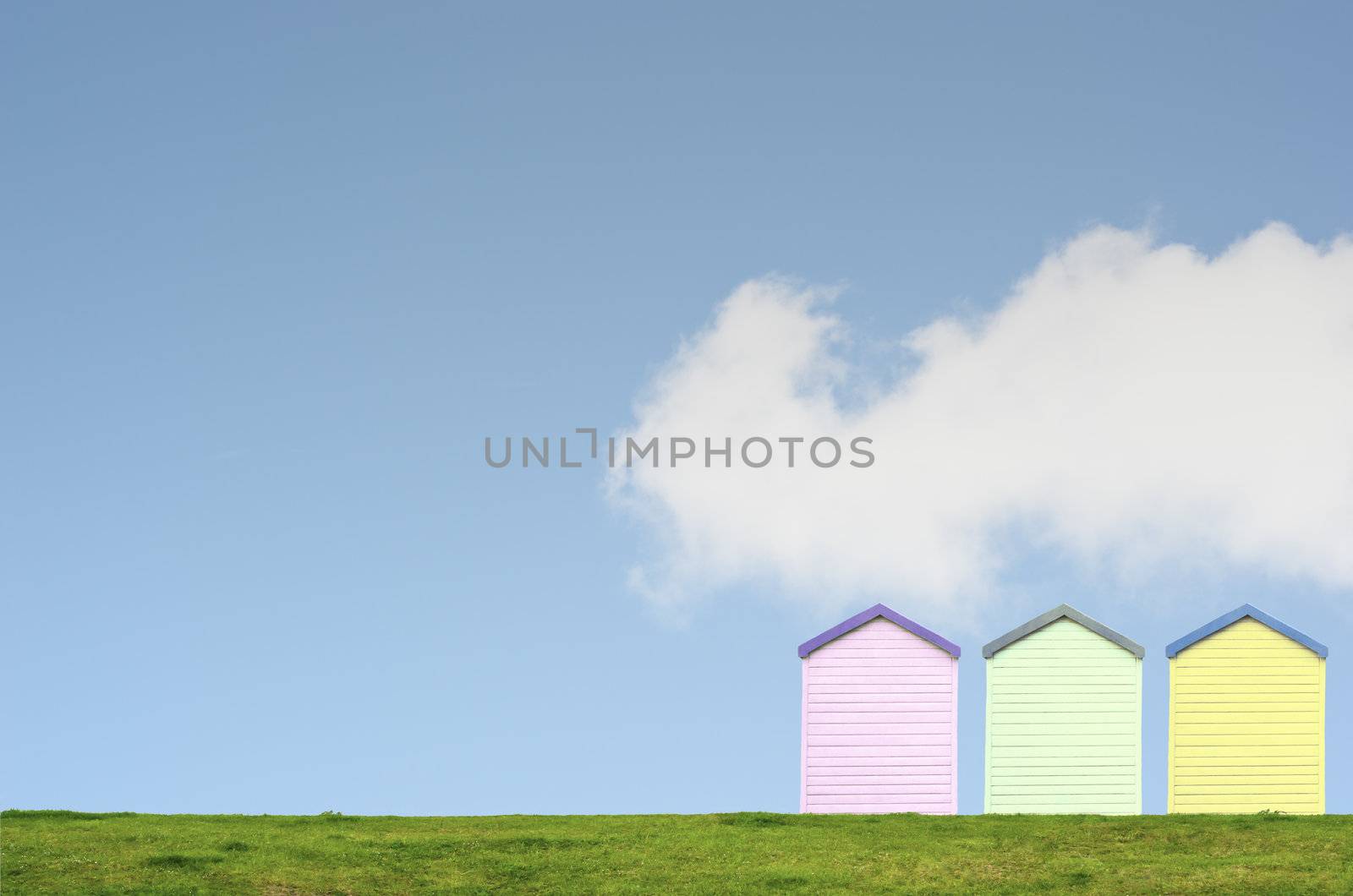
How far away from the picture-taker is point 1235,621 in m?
30.0

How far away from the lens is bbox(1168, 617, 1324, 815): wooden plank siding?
29828 mm

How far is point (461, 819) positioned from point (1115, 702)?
39.5 ft

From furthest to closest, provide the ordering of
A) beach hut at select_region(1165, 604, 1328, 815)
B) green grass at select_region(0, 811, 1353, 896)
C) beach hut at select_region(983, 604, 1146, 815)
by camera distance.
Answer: beach hut at select_region(1165, 604, 1328, 815)
beach hut at select_region(983, 604, 1146, 815)
green grass at select_region(0, 811, 1353, 896)

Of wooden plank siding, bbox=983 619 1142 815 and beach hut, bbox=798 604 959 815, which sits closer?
wooden plank siding, bbox=983 619 1142 815

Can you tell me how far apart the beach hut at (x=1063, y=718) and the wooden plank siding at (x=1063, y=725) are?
0.05 ft

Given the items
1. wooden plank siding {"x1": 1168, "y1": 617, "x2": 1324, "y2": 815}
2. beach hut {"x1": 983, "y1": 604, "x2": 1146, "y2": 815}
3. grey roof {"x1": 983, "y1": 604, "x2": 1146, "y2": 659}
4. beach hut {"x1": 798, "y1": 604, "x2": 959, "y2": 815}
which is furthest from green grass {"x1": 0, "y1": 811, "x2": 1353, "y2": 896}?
grey roof {"x1": 983, "y1": 604, "x2": 1146, "y2": 659}

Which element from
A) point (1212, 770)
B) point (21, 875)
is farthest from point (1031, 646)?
point (21, 875)

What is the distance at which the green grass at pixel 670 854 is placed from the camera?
25031mm

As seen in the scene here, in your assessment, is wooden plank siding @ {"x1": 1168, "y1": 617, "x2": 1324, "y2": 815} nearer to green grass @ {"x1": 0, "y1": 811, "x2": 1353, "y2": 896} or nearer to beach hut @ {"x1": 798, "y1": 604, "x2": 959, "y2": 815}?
green grass @ {"x1": 0, "y1": 811, "x2": 1353, "y2": 896}

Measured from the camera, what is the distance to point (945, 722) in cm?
2984

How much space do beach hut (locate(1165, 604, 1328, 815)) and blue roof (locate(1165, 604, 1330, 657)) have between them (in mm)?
15

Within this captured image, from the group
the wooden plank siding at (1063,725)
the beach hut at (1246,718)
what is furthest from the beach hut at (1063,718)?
the beach hut at (1246,718)

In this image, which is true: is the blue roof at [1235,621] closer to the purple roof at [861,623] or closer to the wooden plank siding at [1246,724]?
the wooden plank siding at [1246,724]

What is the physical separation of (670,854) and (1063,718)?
7.91 meters
